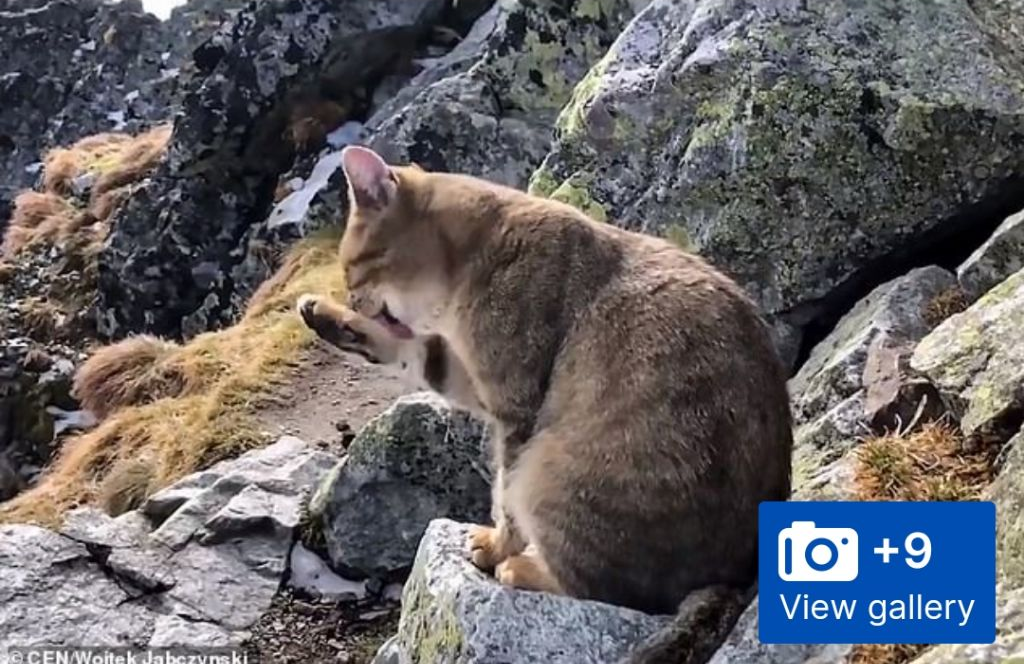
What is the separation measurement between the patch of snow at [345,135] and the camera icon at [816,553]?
38.7ft

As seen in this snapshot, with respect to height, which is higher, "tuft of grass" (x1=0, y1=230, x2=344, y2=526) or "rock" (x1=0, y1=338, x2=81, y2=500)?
"tuft of grass" (x1=0, y1=230, x2=344, y2=526)

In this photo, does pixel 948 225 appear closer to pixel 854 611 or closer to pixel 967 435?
pixel 967 435

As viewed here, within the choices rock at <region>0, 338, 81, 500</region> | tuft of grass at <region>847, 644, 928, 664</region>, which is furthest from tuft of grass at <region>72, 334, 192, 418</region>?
tuft of grass at <region>847, 644, 928, 664</region>

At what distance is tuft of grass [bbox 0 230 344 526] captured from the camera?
9844mm

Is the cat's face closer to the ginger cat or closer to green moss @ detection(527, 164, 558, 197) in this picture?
the ginger cat

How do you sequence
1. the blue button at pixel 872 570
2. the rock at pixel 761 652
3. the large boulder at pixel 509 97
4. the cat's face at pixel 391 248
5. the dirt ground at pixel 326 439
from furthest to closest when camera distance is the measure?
the large boulder at pixel 509 97
the dirt ground at pixel 326 439
the cat's face at pixel 391 248
the rock at pixel 761 652
the blue button at pixel 872 570

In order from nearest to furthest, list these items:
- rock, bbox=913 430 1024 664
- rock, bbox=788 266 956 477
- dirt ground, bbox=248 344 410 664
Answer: rock, bbox=913 430 1024 664 → rock, bbox=788 266 956 477 → dirt ground, bbox=248 344 410 664

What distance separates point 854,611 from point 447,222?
244 cm

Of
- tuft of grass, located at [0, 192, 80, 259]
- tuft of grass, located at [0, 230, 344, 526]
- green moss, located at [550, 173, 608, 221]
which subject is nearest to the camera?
green moss, located at [550, 173, 608, 221]

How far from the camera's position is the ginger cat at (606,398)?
446 centimetres

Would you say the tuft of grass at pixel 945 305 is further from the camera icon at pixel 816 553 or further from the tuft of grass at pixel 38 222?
the tuft of grass at pixel 38 222

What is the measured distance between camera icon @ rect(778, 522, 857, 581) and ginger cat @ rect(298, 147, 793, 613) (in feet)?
0.56

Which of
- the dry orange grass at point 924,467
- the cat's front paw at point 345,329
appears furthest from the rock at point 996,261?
the cat's front paw at point 345,329

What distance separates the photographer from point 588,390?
15.3 ft
